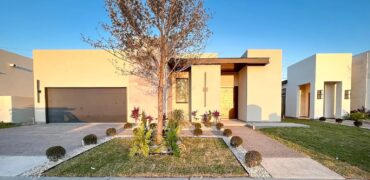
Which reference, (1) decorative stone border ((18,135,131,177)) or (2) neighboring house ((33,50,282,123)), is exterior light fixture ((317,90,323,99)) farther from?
(1) decorative stone border ((18,135,131,177))

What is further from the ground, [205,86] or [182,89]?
[205,86]

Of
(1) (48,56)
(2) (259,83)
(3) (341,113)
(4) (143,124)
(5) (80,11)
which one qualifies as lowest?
(3) (341,113)

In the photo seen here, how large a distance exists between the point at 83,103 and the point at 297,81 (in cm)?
1882

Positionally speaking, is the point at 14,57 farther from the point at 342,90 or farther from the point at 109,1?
the point at 342,90

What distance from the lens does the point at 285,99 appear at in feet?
63.5

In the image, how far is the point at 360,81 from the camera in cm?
1488

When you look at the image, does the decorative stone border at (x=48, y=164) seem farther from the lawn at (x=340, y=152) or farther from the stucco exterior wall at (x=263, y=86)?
the stucco exterior wall at (x=263, y=86)

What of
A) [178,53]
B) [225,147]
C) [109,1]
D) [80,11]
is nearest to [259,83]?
[225,147]

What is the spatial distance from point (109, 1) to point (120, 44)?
3.84ft

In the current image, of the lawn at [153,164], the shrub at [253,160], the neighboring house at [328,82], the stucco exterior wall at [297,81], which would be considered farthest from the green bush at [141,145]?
the stucco exterior wall at [297,81]

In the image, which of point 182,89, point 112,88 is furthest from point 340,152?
point 112,88

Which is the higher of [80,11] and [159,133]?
[80,11]

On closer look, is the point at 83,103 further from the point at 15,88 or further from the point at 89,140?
the point at 15,88

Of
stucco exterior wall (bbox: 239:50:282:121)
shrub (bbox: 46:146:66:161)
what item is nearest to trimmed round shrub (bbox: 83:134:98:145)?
shrub (bbox: 46:146:66:161)
